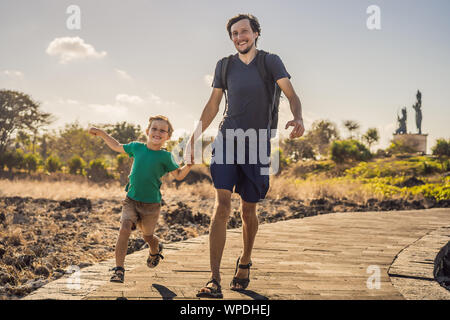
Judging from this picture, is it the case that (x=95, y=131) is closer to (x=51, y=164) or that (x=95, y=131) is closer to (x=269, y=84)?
(x=269, y=84)

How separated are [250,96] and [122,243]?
5.05 feet

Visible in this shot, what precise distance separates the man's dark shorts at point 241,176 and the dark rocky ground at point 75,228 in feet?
6.11

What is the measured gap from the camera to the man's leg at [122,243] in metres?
3.12

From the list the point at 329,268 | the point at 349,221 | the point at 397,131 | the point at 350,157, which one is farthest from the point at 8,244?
the point at 397,131

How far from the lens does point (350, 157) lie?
25172 millimetres

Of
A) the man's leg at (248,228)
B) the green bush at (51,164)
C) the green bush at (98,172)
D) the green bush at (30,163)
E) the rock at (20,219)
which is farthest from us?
the green bush at (30,163)

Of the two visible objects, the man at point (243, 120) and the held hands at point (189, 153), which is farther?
the held hands at point (189, 153)

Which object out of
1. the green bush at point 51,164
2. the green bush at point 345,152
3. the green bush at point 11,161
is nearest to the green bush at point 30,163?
the green bush at point 11,161

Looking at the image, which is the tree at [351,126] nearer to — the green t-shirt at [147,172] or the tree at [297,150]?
the tree at [297,150]

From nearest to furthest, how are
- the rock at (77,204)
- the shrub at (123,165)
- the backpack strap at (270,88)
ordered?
Answer: the backpack strap at (270,88), the rock at (77,204), the shrub at (123,165)

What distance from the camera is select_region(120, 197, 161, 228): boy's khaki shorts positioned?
11.0ft

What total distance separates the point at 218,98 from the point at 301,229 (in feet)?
11.5

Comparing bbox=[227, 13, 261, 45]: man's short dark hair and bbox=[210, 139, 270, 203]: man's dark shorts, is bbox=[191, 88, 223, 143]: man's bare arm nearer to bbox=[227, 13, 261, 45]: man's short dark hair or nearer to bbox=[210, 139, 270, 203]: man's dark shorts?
bbox=[210, 139, 270, 203]: man's dark shorts
